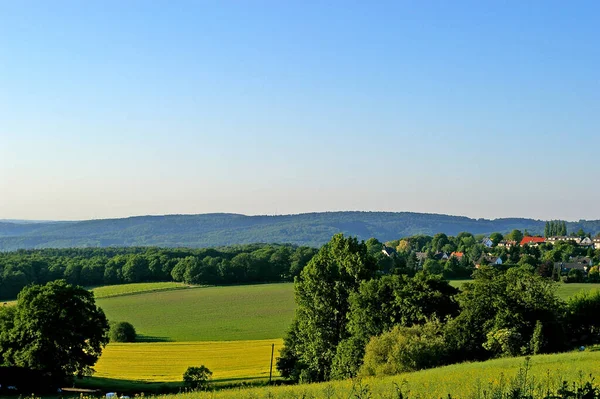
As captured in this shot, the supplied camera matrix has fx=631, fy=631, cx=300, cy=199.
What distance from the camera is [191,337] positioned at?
7094 centimetres

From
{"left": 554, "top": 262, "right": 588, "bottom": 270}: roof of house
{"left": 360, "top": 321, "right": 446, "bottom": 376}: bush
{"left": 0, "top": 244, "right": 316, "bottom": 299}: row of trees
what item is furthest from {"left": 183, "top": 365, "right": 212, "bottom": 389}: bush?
{"left": 554, "top": 262, "right": 588, "bottom": 270}: roof of house

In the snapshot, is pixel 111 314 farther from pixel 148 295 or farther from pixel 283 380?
pixel 283 380

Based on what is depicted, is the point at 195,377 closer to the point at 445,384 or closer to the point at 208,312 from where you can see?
the point at 445,384

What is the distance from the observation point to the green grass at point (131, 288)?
107 meters

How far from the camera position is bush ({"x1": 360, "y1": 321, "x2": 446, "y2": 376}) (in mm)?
35656

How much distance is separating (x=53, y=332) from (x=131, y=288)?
71.3 meters

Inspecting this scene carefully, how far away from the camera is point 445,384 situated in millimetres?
19406

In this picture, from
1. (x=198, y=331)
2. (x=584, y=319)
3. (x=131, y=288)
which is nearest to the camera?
(x=584, y=319)

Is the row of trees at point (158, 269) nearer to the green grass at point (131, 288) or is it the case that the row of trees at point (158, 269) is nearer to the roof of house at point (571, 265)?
the green grass at point (131, 288)

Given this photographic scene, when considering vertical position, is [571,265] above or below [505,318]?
below

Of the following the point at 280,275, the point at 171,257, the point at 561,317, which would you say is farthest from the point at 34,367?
the point at 171,257

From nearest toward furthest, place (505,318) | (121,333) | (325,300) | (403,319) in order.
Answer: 1. (505,318)
2. (403,319)
3. (325,300)
4. (121,333)

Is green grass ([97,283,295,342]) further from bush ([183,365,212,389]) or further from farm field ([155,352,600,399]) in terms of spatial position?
farm field ([155,352,600,399])

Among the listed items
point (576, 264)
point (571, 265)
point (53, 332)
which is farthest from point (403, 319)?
point (576, 264)
